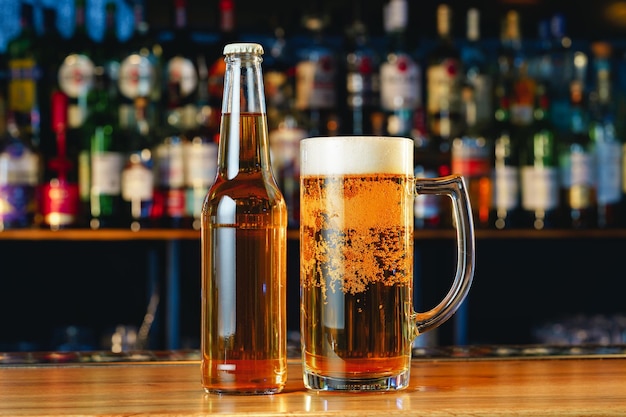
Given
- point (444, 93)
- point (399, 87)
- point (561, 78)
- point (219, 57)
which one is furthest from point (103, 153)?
point (561, 78)

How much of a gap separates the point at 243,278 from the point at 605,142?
171cm

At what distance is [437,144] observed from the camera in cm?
216

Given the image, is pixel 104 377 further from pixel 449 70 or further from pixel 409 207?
pixel 449 70

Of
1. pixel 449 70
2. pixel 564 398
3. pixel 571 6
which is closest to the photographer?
pixel 564 398

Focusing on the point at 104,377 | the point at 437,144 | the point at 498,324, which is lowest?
the point at 498,324

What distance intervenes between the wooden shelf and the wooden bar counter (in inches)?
45.8

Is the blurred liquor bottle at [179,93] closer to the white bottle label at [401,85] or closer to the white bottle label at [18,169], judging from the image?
the white bottle label at [18,169]

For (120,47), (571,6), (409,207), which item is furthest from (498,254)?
(409,207)

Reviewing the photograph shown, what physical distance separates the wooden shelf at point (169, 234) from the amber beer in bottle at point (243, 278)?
51.8 inches

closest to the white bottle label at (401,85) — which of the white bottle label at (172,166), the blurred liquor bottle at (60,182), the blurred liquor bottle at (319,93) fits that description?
the blurred liquor bottle at (319,93)

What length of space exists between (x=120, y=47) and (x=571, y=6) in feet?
3.75

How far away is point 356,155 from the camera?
62cm

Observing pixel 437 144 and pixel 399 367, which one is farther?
pixel 437 144

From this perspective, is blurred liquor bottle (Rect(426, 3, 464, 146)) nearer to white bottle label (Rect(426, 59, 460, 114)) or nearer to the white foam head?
white bottle label (Rect(426, 59, 460, 114))
